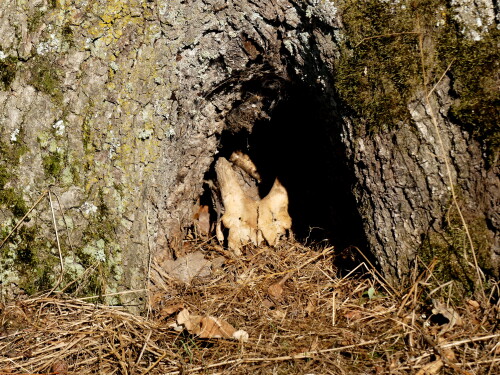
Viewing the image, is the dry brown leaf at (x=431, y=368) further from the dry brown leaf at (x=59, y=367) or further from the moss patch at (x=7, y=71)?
the moss patch at (x=7, y=71)

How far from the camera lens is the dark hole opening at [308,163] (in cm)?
278

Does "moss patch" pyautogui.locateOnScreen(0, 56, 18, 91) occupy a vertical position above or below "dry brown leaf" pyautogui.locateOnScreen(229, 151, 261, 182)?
above


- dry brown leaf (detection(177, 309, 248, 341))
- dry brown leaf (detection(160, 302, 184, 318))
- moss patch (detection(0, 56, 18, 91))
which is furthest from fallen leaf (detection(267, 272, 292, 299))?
moss patch (detection(0, 56, 18, 91))

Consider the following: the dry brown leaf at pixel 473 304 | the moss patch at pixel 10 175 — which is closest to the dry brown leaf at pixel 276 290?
the dry brown leaf at pixel 473 304

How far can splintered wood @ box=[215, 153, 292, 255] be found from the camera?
3.14 m

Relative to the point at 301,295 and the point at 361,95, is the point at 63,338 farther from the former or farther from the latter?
the point at 361,95

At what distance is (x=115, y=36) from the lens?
2.69 meters

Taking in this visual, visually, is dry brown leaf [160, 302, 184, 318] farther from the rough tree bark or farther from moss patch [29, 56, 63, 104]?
moss patch [29, 56, 63, 104]

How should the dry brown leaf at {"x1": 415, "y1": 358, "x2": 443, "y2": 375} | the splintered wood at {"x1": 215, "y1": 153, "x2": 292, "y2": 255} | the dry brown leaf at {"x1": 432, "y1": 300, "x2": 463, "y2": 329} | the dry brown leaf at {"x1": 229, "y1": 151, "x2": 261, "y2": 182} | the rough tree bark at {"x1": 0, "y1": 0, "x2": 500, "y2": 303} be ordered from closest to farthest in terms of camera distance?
the dry brown leaf at {"x1": 415, "y1": 358, "x2": 443, "y2": 375} → the dry brown leaf at {"x1": 432, "y1": 300, "x2": 463, "y2": 329} → the rough tree bark at {"x1": 0, "y1": 0, "x2": 500, "y2": 303} → the splintered wood at {"x1": 215, "y1": 153, "x2": 292, "y2": 255} → the dry brown leaf at {"x1": 229, "y1": 151, "x2": 261, "y2": 182}

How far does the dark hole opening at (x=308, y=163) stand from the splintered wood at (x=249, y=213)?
0.10 m

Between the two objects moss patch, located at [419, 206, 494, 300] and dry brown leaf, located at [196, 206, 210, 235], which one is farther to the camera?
dry brown leaf, located at [196, 206, 210, 235]

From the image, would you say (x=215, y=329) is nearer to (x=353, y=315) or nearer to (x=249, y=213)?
(x=353, y=315)

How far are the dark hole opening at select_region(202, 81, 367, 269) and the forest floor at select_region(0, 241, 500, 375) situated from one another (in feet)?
0.96

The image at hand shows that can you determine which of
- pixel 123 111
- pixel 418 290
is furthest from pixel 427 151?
pixel 123 111
